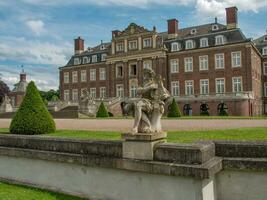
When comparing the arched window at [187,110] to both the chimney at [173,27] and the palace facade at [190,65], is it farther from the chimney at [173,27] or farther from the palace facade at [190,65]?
the chimney at [173,27]

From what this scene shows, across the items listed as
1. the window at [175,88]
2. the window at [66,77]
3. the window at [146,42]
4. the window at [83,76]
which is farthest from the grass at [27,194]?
the window at [66,77]

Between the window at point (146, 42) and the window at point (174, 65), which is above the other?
the window at point (146, 42)

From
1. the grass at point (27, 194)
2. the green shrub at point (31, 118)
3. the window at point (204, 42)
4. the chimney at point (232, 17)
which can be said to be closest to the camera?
the grass at point (27, 194)

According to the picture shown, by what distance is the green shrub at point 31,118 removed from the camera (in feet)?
36.3

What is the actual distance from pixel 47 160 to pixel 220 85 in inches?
1346

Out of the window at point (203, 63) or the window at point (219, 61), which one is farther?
the window at point (203, 63)

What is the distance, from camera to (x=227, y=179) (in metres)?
6.13

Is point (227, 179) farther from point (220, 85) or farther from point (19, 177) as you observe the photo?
point (220, 85)

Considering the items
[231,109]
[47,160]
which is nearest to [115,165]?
[47,160]

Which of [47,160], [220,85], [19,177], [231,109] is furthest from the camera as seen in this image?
[220,85]

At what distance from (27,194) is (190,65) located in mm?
36275

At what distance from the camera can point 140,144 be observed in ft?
20.5

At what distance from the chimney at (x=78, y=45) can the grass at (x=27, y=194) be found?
49272 millimetres

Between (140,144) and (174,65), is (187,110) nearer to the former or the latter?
(174,65)
